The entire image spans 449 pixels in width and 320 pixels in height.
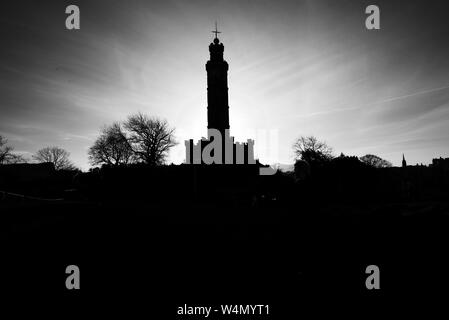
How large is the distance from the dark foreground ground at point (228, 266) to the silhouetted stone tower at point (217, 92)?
72.7ft

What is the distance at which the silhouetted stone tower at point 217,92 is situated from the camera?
29.0 meters

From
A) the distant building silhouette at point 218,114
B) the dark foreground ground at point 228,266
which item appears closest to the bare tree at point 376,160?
the distant building silhouette at point 218,114

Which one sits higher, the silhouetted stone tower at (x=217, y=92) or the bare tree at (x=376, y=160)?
the silhouetted stone tower at (x=217, y=92)

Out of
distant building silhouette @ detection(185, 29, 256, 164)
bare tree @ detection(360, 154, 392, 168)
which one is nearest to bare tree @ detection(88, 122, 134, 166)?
distant building silhouette @ detection(185, 29, 256, 164)

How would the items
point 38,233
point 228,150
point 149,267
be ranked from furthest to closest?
point 228,150
point 38,233
point 149,267

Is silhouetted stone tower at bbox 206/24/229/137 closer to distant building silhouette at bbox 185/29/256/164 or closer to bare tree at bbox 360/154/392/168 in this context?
distant building silhouette at bbox 185/29/256/164

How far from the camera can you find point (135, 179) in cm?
2269

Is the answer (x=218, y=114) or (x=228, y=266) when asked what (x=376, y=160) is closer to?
(x=218, y=114)

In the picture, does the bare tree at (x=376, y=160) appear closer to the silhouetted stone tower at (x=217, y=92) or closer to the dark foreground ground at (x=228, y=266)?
the silhouetted stone tower at (x=217, y=92)
